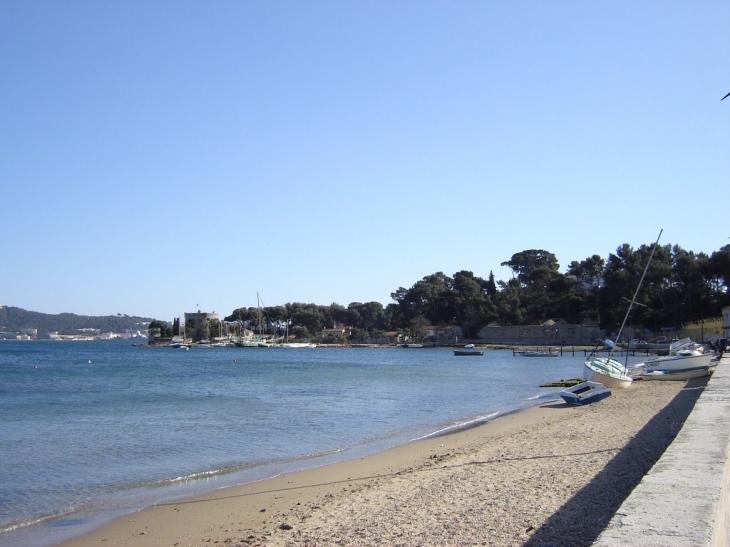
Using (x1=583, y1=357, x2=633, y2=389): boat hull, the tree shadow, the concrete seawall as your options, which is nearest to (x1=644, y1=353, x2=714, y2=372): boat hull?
(x1=583, y1=357, x2=633, y2=389): boat hull

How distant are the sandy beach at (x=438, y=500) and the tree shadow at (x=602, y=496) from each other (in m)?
0.02

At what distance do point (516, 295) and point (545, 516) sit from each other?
12177 centimetres

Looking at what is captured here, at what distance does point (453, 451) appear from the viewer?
673 inches

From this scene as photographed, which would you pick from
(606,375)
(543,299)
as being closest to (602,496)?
(606,375)

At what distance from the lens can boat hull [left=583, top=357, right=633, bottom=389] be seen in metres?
33.2

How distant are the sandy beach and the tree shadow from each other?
19 mm

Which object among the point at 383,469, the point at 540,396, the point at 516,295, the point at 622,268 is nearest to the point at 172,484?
the point at 383,469

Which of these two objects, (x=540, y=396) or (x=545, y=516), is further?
(x=540, y=396)

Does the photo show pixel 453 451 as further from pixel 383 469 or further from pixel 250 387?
pixel 250 387

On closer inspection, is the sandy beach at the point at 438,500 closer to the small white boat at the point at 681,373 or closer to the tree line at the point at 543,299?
the small white boat at the point at 681,373

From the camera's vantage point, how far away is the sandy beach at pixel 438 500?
8758 mm

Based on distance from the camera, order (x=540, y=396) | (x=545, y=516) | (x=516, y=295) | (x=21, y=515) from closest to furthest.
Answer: (x=545, y=516) → (x=21, y=515) → (x=540, y=396) → (x=516, y=295)

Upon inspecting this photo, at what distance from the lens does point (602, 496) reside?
9.73 meters

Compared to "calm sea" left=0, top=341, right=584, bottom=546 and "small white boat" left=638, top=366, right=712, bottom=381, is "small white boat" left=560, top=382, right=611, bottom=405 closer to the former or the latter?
"calm sea" left=0, top=341, right=584, bottom=546
